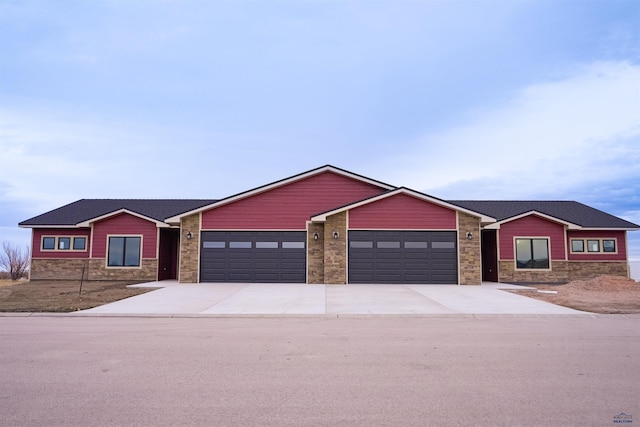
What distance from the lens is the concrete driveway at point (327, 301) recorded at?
1333 centimetres

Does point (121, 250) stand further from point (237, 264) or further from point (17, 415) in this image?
point (17, 415)

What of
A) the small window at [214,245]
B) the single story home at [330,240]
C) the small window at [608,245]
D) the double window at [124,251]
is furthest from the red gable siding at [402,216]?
the double window at [124,251]

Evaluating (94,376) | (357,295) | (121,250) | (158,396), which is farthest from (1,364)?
(121,250)

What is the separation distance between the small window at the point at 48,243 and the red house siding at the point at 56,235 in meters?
0.17

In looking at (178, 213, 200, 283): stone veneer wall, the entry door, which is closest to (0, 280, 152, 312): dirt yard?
(178, 213, 200, 283): stone veneer wall

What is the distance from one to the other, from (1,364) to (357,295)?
1220 cm

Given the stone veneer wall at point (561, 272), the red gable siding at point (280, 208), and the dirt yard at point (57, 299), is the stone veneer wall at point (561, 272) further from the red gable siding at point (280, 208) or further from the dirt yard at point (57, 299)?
the dirt yard at point (57, 299)

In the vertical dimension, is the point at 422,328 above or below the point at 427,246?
below

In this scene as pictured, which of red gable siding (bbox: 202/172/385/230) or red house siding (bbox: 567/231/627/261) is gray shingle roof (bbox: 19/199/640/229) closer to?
red house siding (bbox: 567/231/627/261)

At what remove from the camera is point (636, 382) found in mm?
5984

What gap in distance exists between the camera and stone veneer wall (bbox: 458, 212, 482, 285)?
22031 mm

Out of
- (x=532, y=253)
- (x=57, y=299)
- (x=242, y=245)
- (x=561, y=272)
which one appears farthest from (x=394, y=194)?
(x=57, y=299)

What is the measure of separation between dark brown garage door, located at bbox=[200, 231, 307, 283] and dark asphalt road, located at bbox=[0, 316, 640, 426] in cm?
1259

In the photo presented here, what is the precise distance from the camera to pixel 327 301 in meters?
15.8
